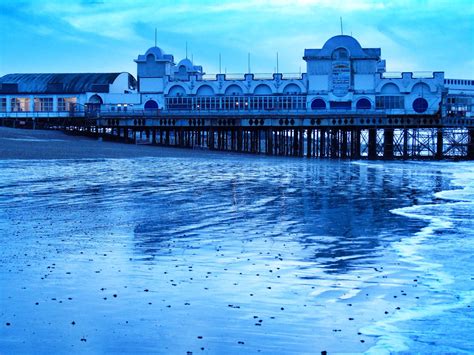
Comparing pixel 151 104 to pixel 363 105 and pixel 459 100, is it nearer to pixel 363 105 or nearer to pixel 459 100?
pixel 363 105

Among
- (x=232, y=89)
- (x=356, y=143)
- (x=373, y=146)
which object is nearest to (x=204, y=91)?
(x=232, y=89)

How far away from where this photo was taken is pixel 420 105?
65000 mm

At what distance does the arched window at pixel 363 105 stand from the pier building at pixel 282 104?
9cm

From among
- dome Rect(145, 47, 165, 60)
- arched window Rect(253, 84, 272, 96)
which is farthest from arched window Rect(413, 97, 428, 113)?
dome Rect(145, 47, 165, 60)

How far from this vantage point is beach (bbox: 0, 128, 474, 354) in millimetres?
5773

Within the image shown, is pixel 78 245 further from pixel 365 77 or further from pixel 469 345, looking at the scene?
pixel 365 77

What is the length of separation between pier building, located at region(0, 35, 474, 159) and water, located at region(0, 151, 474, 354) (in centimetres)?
4637

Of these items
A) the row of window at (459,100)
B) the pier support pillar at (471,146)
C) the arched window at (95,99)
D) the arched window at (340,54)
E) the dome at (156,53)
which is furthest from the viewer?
the arched window at (95,99)

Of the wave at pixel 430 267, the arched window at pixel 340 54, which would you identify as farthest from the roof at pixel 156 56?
the wave at pixel 430 267

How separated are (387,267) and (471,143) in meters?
58.0

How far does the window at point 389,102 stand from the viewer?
213 ft

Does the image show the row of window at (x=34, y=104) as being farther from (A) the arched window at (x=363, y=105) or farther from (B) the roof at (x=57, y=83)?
(A) the arched window at (x=363, y=105)

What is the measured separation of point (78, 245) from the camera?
33.4 ft

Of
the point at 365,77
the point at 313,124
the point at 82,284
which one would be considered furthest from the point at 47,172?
the point at 365,77
